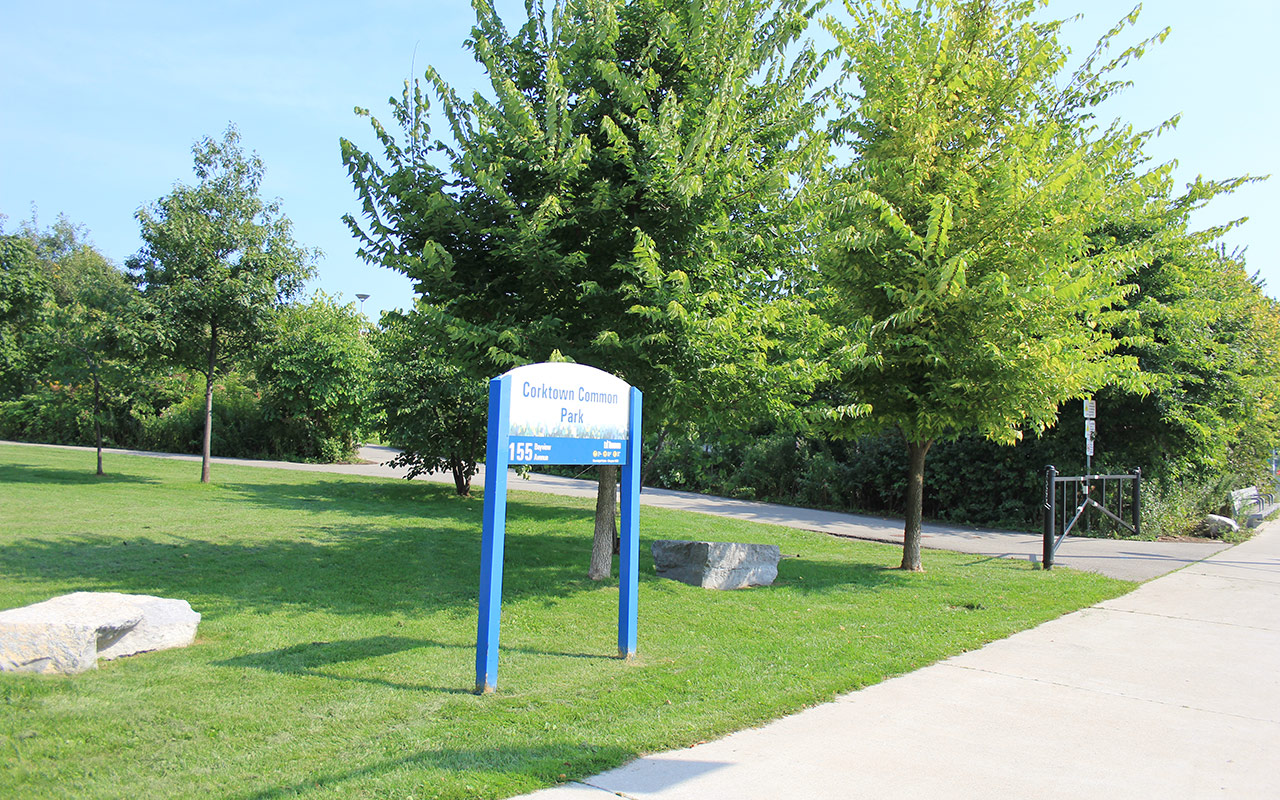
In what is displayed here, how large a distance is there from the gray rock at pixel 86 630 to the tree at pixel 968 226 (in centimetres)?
669

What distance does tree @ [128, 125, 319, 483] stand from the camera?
56.2ft

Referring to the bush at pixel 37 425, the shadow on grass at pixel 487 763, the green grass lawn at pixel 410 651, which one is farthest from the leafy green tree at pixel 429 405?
the bush at pixel 37 425

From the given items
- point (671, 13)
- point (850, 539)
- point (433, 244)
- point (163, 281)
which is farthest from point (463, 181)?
point (163, 281)

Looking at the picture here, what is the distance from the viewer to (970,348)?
30.8ft

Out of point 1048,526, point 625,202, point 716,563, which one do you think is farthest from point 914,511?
point 625,202

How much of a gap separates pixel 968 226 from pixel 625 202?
438cm

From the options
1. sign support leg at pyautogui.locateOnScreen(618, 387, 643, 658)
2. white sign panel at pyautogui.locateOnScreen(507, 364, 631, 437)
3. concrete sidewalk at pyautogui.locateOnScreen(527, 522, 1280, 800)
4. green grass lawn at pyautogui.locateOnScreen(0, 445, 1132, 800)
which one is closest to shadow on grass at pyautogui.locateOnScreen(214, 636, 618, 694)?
green grass lawn at pyautogui.locateOnScreen(0, 445, 1132, 800)

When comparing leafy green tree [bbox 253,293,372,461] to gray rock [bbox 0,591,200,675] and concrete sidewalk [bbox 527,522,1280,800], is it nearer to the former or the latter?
gray rock [bbox 0,591,200,675]

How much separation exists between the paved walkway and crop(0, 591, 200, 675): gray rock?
10917 millimetres

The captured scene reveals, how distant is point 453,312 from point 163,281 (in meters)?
12.6

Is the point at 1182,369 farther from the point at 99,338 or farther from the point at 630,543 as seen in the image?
the point at 99,338

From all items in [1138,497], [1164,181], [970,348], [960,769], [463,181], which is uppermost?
[1164,181]

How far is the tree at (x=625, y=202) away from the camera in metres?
7.42

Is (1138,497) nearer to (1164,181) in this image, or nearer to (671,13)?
(1164,181)
